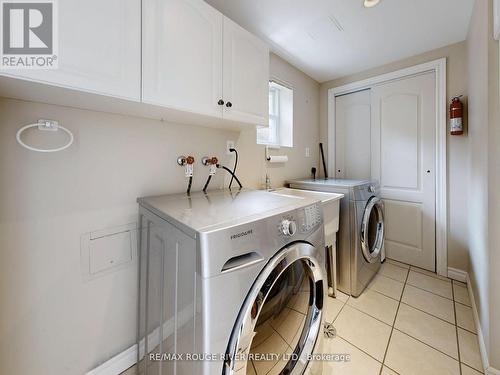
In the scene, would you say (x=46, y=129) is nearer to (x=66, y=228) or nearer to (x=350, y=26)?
(x=66, y=228)

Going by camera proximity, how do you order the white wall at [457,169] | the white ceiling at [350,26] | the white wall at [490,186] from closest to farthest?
the white wall at [490,186] → the white ceiling at [350,26] → the white wall at [457,169]

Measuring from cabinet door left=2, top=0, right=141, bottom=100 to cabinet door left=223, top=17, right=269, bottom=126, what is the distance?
0.49 meters

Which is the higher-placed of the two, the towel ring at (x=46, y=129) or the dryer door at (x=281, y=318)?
the towel ring at (x=46, y=129)

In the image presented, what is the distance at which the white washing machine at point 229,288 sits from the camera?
633 millimetres

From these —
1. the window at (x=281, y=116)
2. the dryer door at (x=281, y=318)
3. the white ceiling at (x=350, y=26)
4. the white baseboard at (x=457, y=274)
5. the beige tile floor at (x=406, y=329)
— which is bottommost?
the beige tile floor at (x=406, y=329)

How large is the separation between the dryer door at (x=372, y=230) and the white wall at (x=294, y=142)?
33.7 inches

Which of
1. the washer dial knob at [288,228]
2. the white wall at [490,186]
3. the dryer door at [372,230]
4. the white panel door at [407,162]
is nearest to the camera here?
the washer dial knob at [288,228]

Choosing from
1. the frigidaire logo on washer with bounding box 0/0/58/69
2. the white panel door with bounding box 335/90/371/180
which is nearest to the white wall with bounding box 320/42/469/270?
the white panel door with bounding box 335/90/371/180

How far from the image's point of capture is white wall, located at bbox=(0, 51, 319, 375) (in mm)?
897

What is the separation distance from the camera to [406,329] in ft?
4.94

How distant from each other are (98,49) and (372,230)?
8.13ft

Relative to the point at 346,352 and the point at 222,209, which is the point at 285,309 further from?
the point at 346,352

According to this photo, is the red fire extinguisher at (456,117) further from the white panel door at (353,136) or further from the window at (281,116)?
the window at (281,116)

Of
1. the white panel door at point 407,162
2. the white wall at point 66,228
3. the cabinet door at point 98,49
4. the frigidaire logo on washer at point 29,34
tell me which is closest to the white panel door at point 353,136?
the white panel door at point 407,162
